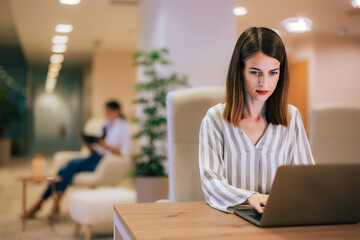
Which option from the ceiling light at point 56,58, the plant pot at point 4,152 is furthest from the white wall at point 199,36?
the ceiling light at point 56,58

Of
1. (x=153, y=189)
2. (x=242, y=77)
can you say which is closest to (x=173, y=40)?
(x=153, y=189)

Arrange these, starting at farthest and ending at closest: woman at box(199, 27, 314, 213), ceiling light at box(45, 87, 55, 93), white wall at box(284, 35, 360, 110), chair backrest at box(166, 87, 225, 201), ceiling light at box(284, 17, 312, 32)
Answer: ceiling light at box(45, 87, 55, 93) → ceiling light at box(284, 17, 312, 32) → white wall at box(284, 35, 360, 110) → chair backrest at box(166, 87, 225, 201) → woman at box(199, 27, 314, 213)

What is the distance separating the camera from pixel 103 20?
7.53 metres

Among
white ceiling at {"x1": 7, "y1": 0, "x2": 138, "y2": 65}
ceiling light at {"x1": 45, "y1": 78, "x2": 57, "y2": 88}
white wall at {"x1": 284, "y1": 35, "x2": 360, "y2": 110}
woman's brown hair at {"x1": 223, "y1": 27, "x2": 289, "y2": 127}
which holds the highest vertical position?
white ceiling at {"x1": 7, "y1": 0, "x2": 138, "y2": 65}

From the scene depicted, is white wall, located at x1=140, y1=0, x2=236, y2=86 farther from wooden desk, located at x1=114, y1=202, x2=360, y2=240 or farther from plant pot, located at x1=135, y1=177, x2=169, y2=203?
wooden desk, located at x1=114, y1=202, x2=360, y2=240

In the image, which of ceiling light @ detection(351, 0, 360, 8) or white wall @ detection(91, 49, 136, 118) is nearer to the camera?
ceiling light @ detection(351, 0, 360, 8)

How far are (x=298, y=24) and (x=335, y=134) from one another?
340 cm

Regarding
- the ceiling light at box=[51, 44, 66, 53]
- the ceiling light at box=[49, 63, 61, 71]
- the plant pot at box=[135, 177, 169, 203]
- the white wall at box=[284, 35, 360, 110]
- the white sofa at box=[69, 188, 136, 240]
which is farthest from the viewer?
the ceiling light at box=[49, 63, 61, 71]

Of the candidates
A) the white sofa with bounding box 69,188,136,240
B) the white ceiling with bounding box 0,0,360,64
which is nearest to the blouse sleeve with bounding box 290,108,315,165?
the white ceiling with bounding box 0,0,360,64

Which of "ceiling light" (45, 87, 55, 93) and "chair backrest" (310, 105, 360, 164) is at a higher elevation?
"ceiling light" (45, 87, 55, 93)

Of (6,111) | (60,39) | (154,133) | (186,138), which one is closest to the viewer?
(186,138)

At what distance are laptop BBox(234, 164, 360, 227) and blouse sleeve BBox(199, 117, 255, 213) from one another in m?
0.15

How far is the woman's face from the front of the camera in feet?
4.34

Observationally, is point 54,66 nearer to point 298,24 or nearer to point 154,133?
point 298,24
